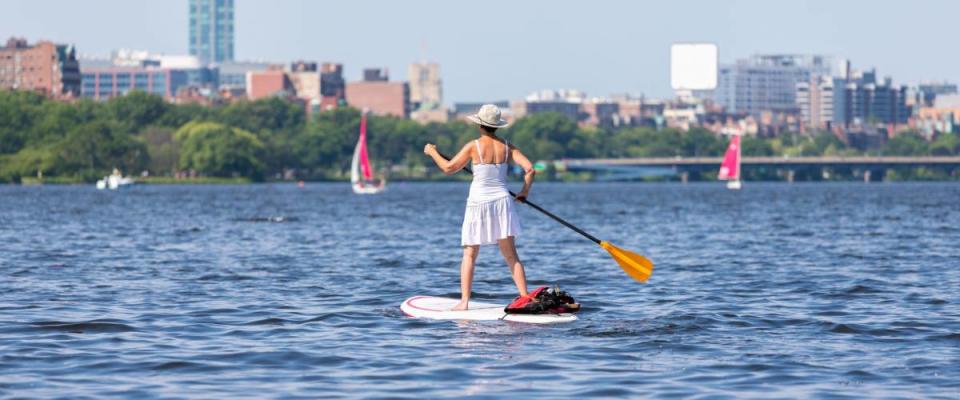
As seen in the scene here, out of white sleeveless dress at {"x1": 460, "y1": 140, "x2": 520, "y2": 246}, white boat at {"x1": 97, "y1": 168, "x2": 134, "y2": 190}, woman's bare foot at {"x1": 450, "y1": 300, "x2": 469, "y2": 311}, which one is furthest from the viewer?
white boat at {"x1": 97, "y1": 168, "x2": 134, "y2": 190}

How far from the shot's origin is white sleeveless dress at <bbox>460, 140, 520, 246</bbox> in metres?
21.4

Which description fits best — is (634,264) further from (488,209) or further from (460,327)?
(460,327)

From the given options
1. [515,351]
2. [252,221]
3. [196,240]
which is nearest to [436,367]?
[515,351]

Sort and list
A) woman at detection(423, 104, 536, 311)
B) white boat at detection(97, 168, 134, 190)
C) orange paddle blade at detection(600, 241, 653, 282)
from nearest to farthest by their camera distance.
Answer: woman at detection(423, 104, 536, 311)
orange paddle blade at detection(600, 241, 653, 282)
white boat at detection(97, 168, 134, 190)

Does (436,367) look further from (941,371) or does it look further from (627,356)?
(941,371)

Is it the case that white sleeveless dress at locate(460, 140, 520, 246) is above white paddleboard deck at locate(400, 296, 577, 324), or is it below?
above

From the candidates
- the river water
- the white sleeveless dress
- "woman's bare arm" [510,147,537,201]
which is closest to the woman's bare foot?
the river water

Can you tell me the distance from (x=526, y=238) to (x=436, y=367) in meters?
33.7

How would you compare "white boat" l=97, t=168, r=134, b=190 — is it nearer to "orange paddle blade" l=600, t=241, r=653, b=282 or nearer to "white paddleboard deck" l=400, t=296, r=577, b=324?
"orange paddle blade" l=600, t=241, r=653, b=282

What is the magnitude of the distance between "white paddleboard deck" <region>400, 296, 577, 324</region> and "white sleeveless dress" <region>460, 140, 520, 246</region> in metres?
0.89

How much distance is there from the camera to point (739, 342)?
19922 mm

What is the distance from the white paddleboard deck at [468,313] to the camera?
2141 centimetres

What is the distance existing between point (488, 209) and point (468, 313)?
1336mm

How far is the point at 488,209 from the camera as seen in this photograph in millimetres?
21469
